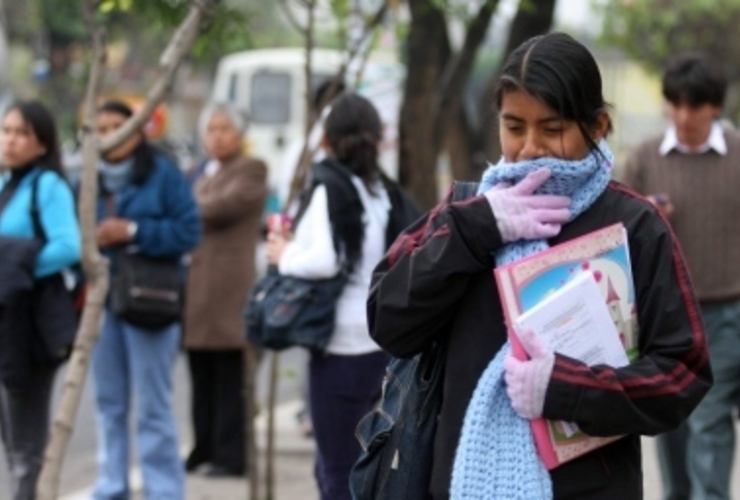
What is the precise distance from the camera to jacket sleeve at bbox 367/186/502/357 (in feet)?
10.4

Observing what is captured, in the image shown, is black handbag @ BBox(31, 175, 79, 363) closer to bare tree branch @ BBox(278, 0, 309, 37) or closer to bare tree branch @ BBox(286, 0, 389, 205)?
bare tree branch @ BBox(286, 0, 389, 205)

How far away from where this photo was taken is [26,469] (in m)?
6.52

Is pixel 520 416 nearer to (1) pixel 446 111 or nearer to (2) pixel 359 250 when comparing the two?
(2) pixel 359 250

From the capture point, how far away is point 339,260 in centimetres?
575

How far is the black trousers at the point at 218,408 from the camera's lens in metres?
8.57

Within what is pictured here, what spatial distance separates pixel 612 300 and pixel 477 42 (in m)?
6.64

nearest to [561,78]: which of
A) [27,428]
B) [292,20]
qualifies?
[27,428]

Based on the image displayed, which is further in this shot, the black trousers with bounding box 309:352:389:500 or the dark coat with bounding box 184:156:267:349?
the dark coat with bounding box 184:156:267:349

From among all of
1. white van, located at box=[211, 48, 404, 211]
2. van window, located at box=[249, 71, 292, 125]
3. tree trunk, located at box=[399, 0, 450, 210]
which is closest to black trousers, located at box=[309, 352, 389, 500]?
tree trunk, located at box=[399, 0, 450, 210]

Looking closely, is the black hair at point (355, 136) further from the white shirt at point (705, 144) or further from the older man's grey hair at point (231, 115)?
the older man's grey hair at point (231, 115)

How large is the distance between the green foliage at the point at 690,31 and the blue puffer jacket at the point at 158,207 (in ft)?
32.8

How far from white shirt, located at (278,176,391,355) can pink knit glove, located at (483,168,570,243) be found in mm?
2591

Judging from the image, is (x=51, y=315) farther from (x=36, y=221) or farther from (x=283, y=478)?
(x=283, y=478)

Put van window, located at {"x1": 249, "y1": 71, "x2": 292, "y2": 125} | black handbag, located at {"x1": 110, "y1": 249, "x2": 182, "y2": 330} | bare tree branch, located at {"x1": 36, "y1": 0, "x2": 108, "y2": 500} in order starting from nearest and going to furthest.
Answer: bare tree branch, located at {"x1": 36, "y1": 0, "x2": 108, "y2": 500} < black handbag, located at {"x1": 110, "y1": 249, "x2": 182, "y2": 330} < van window, located at {"x1": 249, "y1": 71, "x2": 292, "y2": 125}
